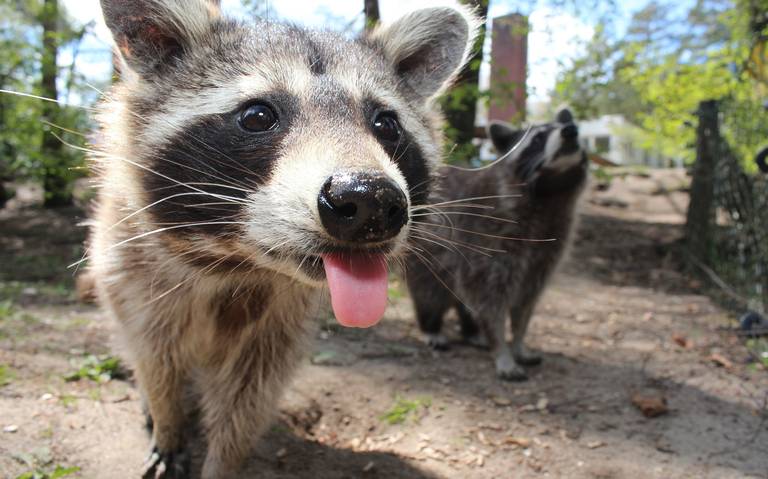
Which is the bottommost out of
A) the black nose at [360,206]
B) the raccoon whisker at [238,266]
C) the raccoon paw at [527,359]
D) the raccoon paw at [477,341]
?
the raccoon paw at [477,341]

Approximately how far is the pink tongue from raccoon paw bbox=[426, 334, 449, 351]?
2.92 m

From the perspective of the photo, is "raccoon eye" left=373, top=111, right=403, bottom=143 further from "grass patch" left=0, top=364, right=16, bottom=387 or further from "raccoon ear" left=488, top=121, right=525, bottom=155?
"raccoon ear" left=488, top=121, right=525, bottom=155

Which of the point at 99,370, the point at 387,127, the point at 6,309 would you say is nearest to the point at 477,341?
the point at 99,370

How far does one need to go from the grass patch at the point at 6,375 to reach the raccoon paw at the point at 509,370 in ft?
9.28

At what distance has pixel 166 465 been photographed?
2.63m

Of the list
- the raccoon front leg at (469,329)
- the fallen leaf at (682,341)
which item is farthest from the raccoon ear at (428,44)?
the fallen leaf at (682,341)

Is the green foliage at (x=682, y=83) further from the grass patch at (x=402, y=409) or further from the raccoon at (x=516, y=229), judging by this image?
the grass patch at (x=402, y=409)

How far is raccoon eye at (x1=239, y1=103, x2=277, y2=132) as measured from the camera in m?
1.92

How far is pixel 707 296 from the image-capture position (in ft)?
20.3

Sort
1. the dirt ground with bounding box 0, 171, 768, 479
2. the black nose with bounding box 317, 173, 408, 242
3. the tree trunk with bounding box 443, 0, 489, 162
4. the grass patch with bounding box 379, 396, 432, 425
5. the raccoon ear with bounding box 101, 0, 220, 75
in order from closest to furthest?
the black nose with bounding box 317, 173, 408, 242, the raccoon ear with bounding box 101, 0, 220, 75, the dirt ground with bounding box 0, 171, 768, 479, the grass patch with bounding box 379, 396, 432, 425, the tree trunk with bounding box 443, 0, 489, 162

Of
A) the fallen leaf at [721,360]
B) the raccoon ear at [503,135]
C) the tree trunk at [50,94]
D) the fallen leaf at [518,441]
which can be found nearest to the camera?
the fallen leaf at [518,441]

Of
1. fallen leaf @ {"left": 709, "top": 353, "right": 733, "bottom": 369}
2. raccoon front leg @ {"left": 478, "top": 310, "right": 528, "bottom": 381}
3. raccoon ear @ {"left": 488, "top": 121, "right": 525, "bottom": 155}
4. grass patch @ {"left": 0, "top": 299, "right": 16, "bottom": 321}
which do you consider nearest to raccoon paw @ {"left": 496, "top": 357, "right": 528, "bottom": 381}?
raccoon front leg @ {"left": 478, "top": 310, "right": 528, "bottom": 381}

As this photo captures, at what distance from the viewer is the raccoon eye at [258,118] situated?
1.92m

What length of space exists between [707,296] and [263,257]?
18.7ft
